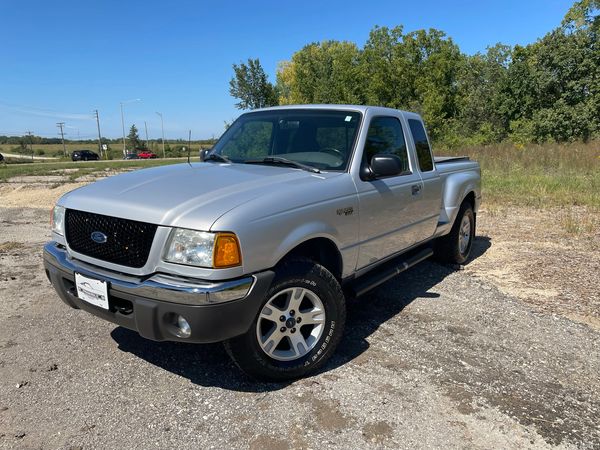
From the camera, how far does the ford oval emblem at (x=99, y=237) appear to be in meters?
2.83

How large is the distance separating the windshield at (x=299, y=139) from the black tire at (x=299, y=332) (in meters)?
1.00

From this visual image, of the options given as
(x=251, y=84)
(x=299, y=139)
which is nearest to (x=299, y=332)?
(x=299, y=139)

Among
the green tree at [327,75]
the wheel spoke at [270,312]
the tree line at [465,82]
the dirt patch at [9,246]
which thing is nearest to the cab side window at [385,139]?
the wheel spoke at [270,312]

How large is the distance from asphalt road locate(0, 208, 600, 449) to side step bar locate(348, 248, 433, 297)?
1.44 feet

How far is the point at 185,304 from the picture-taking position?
247 centimetres

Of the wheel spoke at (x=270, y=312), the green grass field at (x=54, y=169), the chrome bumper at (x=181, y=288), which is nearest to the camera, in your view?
the chrome bumper at (x=181, y=288)

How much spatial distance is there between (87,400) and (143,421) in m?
0.47

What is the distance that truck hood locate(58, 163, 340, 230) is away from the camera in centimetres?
259

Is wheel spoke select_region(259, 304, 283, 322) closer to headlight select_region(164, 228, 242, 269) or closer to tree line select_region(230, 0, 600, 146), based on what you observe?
headlight select_region(164, 228, 242, 269)

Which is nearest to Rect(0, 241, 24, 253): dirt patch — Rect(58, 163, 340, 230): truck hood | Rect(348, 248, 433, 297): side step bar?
Rect(58, 163, 340, 230): truck hood

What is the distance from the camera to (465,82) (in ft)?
150

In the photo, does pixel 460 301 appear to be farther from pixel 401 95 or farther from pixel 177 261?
pixel 401 95

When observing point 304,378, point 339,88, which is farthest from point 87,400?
point 339,88

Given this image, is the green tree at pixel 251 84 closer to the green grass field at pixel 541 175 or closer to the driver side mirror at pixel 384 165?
the green grass field at pixel 541 175
